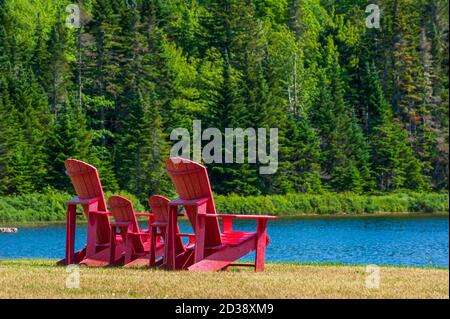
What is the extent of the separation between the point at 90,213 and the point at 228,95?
4897 centimetres

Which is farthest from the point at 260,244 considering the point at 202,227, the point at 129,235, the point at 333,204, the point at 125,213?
the point at 333,204

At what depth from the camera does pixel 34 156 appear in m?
59.0

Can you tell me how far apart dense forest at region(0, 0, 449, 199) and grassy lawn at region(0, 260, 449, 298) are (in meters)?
44.2

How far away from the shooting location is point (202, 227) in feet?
46.1

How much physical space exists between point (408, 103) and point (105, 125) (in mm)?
20797

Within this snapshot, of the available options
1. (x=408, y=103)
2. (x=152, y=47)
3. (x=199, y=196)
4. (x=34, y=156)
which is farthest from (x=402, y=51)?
(x=199, y=196)

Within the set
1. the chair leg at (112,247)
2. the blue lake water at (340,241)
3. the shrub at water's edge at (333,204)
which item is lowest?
the shrub at water's edge at (333,204)

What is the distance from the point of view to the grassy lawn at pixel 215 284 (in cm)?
1100

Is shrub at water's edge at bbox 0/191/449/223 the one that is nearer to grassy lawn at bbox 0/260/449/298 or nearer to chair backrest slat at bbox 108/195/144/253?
chair backrest slat at bbox 108/195/144/253

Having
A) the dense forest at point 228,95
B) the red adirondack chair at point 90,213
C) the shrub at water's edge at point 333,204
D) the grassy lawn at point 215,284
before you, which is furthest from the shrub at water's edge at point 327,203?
the grassy lawn at point 215,284

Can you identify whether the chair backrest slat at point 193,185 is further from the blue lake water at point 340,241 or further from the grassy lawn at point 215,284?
the blue lake water at point 340,241

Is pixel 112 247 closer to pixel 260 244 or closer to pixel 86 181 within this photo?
pixel 86 181

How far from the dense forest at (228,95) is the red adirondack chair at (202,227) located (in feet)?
143

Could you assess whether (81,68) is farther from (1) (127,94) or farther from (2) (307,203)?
(2) (307,203)
